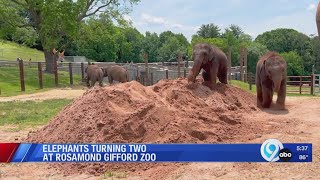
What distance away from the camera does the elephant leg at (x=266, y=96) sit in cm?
1332

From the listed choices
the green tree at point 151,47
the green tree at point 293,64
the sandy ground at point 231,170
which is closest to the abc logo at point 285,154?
the sandy ground at point 231,170

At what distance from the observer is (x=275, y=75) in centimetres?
1269

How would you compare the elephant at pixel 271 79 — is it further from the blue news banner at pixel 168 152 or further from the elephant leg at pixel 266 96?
the blue news banner at pixel 168 152

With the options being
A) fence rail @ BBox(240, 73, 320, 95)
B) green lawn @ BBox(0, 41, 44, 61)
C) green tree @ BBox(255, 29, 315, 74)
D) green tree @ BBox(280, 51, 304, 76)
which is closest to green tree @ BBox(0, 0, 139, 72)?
fence rail @ BBox(240, 73, 320, 95)

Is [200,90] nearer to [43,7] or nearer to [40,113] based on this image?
[40,113]

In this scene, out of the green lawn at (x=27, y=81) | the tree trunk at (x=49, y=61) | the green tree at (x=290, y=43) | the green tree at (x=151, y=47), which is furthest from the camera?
the green tree at (x=151, y=47)

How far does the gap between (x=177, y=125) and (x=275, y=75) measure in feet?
17.7

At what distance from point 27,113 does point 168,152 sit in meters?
9.99

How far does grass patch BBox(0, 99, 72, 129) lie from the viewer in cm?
1234

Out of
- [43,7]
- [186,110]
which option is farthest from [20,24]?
[186,110]

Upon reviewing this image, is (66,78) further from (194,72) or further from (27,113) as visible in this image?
(194,72)

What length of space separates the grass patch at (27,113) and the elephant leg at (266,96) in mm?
6695

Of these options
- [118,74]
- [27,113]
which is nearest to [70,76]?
[118,74]

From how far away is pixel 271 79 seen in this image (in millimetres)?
13047
